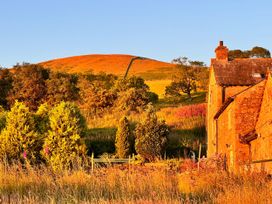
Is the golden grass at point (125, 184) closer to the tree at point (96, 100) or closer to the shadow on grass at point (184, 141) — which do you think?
the shadow on grass at point (184, 141)

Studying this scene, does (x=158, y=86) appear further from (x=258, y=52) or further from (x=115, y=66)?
(x=115, y=66)

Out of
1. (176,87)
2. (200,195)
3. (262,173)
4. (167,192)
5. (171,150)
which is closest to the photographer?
(167,192)

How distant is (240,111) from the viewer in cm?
2870

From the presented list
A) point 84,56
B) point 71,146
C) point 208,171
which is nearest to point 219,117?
point 71,146

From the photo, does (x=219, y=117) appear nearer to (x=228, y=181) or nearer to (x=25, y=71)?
(x=228, y=181)

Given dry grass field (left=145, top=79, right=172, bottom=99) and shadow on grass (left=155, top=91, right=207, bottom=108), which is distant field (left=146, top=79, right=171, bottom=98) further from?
shadow on grass (left=155, top=91, right=207, bottom=108)

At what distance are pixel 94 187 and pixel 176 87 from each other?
53.4m

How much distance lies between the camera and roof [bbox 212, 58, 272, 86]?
105 ft

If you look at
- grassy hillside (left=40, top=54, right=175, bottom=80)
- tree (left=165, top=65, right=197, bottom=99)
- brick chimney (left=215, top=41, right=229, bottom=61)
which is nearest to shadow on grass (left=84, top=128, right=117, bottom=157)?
brick chimney (left=215, top=41, right=229, bottom=61)

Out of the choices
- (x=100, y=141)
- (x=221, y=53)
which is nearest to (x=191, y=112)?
(x=100, y=141)

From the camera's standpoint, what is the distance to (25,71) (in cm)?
5512

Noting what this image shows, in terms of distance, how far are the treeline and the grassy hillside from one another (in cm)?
3480

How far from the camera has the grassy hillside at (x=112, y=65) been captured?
96188mm

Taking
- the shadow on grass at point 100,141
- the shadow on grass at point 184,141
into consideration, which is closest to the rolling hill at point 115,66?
the shadow on grass at point 184,141
